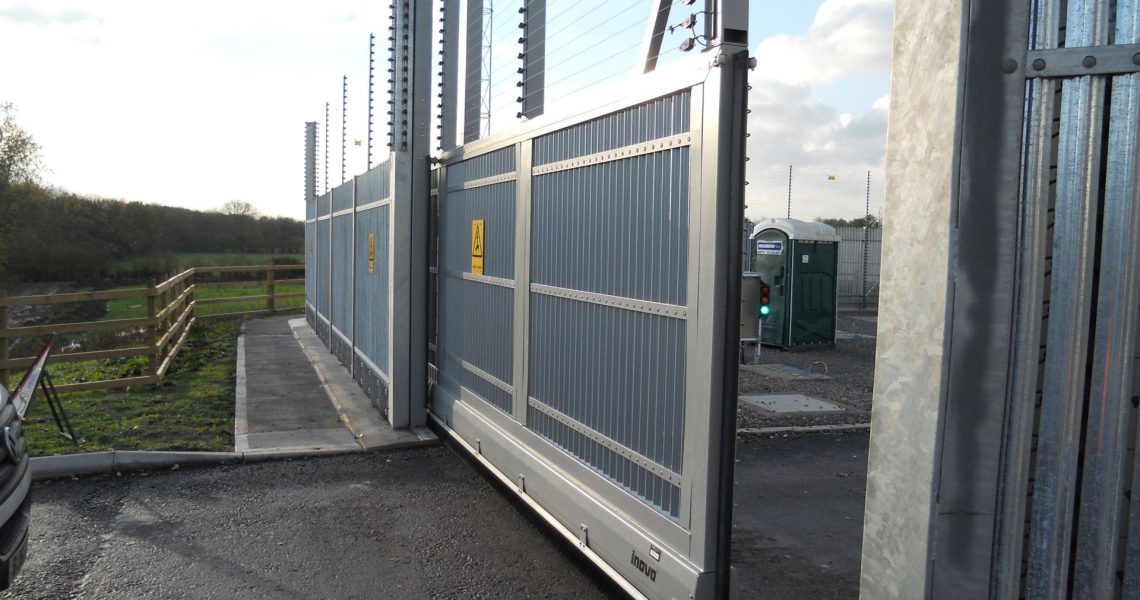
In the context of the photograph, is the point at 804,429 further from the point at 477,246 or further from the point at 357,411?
the point at 357,411

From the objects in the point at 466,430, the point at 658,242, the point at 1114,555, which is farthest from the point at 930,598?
the point at 466,430

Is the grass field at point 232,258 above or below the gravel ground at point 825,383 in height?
above

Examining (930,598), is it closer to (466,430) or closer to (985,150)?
(985,150)

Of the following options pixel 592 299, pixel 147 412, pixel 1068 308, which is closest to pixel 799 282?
pixel 147 412

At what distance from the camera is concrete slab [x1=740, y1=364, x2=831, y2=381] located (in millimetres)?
11617

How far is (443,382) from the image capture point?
7613mm

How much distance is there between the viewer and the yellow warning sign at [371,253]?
9.27 m

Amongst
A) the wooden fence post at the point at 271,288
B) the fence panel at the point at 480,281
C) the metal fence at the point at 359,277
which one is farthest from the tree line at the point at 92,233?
the fence panel at the point at 480,281

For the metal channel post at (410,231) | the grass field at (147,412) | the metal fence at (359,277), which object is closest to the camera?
the grass field at (147,412)

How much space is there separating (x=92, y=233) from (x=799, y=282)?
22853mm

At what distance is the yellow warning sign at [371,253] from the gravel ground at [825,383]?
13.6 feet

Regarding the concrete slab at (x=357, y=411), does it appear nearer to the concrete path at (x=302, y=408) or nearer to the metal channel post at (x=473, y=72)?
the concrete path at (x=302, y=408)

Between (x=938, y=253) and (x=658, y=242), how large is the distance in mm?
1746

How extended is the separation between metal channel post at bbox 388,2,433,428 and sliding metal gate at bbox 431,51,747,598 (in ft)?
4.87
